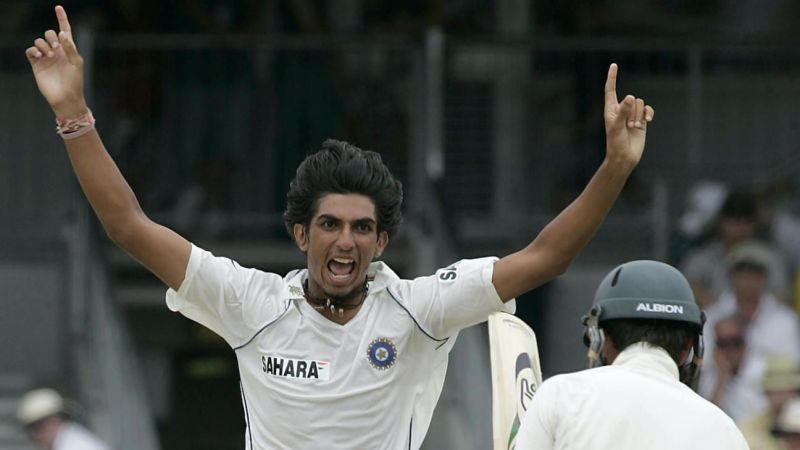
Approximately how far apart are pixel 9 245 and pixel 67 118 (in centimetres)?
806

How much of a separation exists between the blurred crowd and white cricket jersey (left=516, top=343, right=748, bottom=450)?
11.7 ft

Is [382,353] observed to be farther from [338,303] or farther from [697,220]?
[697,220]

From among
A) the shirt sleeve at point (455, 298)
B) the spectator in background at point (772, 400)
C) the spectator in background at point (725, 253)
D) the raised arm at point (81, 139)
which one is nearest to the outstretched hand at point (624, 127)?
the shirt sleeve at point (455, 298)

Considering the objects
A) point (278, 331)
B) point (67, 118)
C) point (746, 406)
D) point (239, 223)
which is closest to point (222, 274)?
point (278, 331)

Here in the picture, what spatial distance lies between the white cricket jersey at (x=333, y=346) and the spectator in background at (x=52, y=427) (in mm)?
5020

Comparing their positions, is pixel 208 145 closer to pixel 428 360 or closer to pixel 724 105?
pixel 724 105

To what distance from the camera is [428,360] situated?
17.9 ft

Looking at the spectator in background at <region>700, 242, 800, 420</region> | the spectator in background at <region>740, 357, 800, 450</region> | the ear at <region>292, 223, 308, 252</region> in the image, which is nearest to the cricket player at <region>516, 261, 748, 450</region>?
the ear at <region>292, 223, 308, 252</region>

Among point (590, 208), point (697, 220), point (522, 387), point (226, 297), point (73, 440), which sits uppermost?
point (590, 208)

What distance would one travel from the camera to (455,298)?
5336 mm

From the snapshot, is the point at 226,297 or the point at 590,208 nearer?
the point at 590,208

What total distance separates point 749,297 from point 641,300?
606 cm

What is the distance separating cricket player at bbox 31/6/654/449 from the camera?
5145mm

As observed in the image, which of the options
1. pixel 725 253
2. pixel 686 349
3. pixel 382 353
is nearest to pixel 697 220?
pixel 725 253
